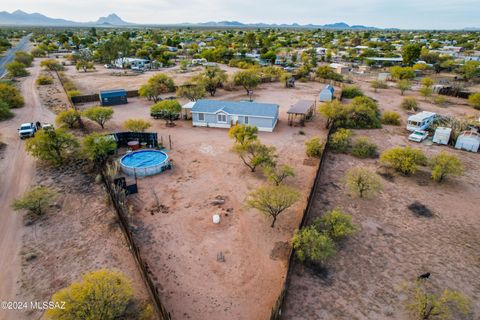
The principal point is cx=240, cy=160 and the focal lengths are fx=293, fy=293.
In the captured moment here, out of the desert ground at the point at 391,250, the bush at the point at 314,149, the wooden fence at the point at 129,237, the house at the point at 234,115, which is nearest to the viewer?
the wooden fence at the point at 129,237

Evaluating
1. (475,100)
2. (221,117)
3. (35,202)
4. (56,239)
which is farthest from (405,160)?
(475,100)

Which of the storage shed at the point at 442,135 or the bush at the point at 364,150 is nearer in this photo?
the bush at the point at 364,150

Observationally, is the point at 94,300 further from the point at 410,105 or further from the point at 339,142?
the point at 410,105

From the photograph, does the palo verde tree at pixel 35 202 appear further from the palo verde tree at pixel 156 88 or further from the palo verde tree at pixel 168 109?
the palo verde tree at pixel 156 88

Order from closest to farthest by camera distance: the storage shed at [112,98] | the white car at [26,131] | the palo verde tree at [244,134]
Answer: the palo verde tree at [244,134]
the white car at [26,131]
the storage shed at [112,98]

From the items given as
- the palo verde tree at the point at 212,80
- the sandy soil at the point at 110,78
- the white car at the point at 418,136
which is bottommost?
the white car at the point at 418,136

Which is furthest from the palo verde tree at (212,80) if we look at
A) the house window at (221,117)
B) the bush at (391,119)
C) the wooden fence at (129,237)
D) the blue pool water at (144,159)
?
the wooden fence at (129,237)
